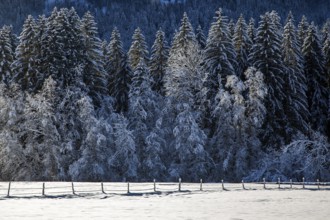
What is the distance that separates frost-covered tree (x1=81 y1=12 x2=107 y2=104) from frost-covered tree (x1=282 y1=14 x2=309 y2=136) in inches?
832

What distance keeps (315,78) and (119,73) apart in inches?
919

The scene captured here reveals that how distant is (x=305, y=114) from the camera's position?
5719 cm

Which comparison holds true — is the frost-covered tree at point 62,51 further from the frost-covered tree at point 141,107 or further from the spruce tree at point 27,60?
the frost-covered tree at point 141,107

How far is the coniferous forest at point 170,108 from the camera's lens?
173 ft

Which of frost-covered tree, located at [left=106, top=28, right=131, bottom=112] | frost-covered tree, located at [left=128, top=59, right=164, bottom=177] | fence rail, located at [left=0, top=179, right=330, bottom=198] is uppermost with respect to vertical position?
frost-covered tree, located at [left=106, top=28, right=131, bottom=112]

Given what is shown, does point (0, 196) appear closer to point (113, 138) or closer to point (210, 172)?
point (113, 138)

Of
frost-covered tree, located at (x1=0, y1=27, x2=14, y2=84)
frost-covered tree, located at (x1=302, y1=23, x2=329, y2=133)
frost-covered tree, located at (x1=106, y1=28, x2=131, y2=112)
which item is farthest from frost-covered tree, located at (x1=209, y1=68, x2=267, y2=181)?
frost-covered tree, located at (x1=0, y1=27, x2=14, y2=84)

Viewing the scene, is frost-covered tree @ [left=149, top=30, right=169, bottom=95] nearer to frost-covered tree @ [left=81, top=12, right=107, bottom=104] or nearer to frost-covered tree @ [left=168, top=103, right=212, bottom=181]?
frost-covered tree @ [left=81, top=12, right=107, bottom=104]

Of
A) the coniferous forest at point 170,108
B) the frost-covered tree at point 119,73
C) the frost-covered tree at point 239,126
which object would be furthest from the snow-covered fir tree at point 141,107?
the frost-covered tree at point 239,126

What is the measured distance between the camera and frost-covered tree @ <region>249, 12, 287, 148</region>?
2176 inches

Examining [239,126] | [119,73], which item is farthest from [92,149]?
[239,126]

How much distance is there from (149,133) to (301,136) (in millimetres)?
16851

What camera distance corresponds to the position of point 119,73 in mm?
61031

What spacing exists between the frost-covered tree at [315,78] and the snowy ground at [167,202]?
16493 millimetres
